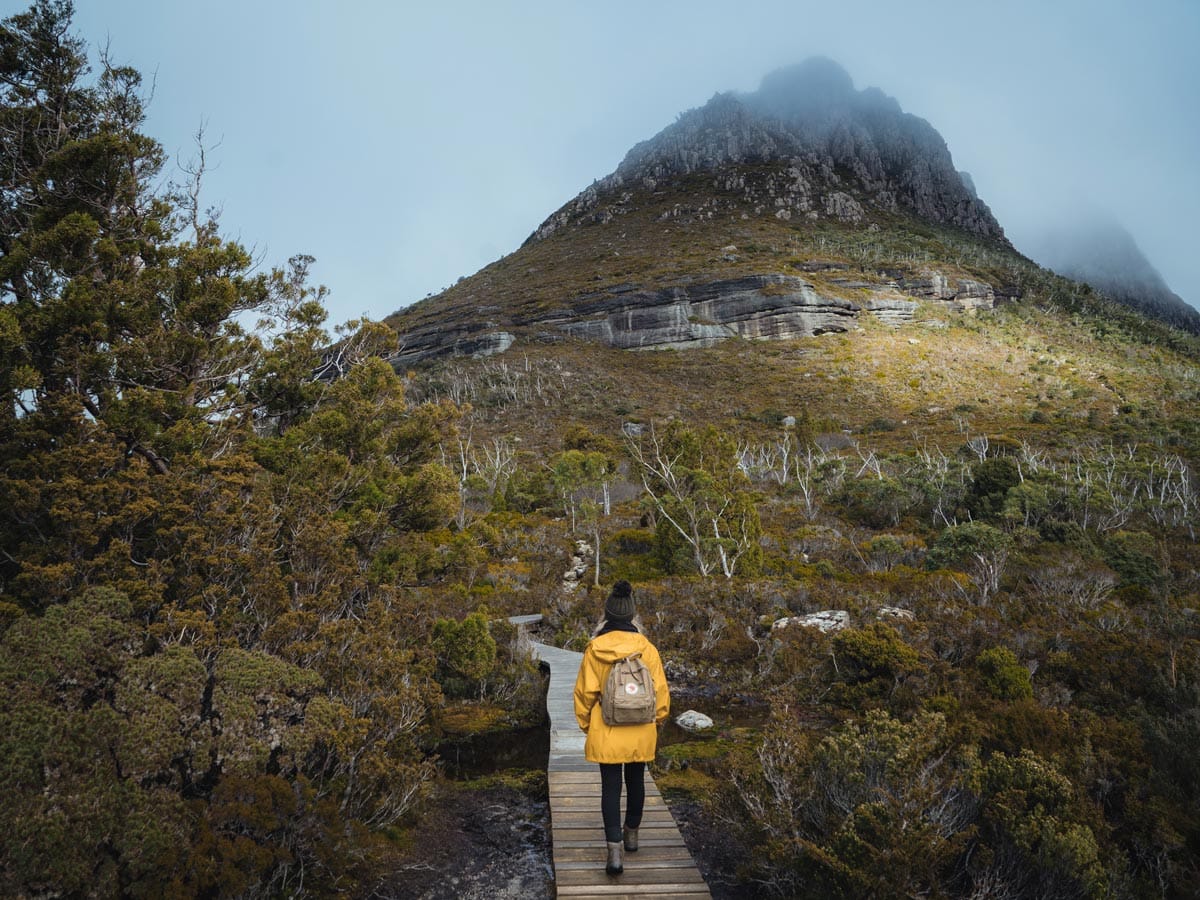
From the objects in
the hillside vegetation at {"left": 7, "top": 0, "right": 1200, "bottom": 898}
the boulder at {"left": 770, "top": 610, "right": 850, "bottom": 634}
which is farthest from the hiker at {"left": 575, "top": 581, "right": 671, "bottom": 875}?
the boulder at {"left": 770, "top": 610, "right": 850, "bottom": 634}

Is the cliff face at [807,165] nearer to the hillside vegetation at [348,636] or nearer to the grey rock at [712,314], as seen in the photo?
the grey rock at [712,314]

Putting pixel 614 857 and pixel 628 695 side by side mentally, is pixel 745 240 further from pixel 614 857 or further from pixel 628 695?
pixel 614 857

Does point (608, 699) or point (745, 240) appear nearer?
point (608, 699)

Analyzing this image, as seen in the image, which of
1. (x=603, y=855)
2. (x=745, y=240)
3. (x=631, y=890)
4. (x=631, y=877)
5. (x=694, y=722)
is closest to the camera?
(x=631, y=890)

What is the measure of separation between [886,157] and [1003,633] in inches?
5988

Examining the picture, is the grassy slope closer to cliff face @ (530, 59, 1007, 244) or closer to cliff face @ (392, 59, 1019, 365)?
cliff face @ (392, 59, 1019, 365)

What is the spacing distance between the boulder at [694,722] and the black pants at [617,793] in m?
4.73

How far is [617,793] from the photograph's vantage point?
404 cm

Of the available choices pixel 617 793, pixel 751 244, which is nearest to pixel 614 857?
pixel 617 793

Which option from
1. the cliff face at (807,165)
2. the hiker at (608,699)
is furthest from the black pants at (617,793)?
the cliff face at (807,165)

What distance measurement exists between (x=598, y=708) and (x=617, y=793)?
62 centimetres

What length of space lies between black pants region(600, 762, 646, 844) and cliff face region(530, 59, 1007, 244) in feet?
382

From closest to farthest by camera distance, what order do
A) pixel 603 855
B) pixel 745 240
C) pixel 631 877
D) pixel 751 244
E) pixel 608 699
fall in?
pixel 608 699, pixel 631 877, pixel 603 855, pixel 751 244, pixel 745 240

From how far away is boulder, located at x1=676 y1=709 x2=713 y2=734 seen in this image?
8.86 metres
